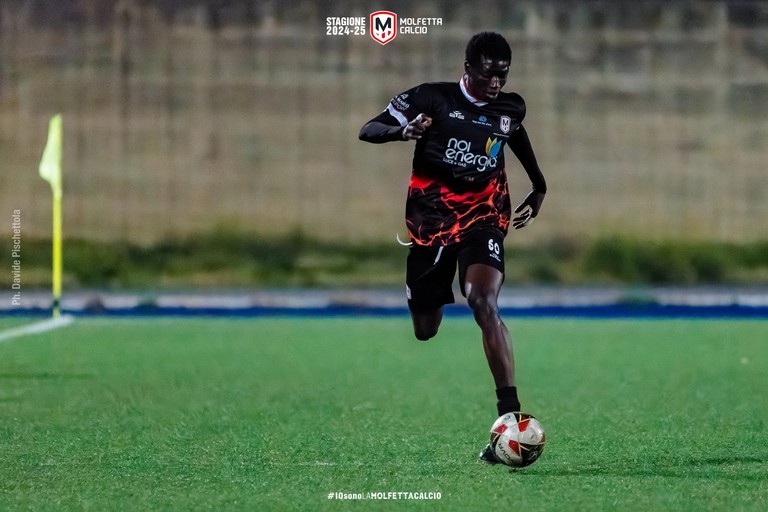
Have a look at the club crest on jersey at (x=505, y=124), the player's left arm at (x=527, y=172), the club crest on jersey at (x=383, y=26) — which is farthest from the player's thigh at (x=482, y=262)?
the club crest on jersey at (x=383, y=26)

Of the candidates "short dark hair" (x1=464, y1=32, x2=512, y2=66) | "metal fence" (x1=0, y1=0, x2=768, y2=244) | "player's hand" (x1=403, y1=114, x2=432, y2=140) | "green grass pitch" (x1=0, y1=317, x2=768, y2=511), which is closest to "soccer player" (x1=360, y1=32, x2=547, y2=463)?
"short dark hair" (x1=464, y1=32, x2=512, y2=66)

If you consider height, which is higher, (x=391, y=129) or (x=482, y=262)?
(x=391, y=129)

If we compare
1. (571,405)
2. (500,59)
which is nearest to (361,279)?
(571,405)

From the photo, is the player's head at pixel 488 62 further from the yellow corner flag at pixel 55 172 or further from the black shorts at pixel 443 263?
the yellow corner flag at pixel 55 172

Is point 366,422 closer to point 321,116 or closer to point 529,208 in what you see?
point 529,208

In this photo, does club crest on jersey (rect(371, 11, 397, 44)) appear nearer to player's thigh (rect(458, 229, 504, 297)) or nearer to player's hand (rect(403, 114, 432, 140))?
player's thigh (rect(458, 229, 504, 297))

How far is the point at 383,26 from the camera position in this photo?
Result: 20.8m

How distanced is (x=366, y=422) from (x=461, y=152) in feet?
5.86

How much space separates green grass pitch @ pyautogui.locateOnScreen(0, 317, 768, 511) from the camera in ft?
18.9

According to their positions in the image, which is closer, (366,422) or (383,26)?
(366,422)

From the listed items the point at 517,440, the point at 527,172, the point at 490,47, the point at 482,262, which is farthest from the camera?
the point at 527,172

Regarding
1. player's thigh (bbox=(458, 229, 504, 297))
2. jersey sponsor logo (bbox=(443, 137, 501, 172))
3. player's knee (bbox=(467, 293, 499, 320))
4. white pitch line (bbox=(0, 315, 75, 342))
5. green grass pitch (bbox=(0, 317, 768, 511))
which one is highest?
jersey sponsor logo (bbox=(443, 137, 501, 172))

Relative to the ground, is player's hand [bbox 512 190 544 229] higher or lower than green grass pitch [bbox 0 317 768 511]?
higher

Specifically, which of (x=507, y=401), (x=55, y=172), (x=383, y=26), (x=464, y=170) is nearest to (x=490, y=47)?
(x=464, y=170)
